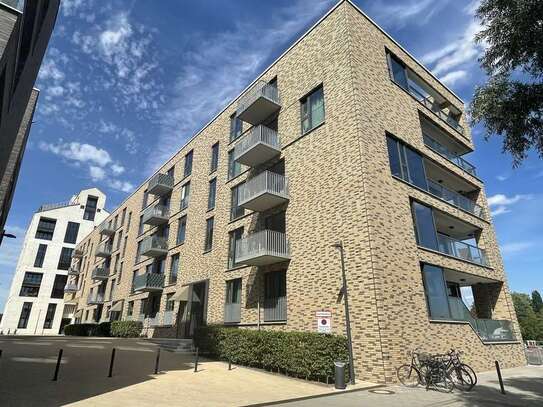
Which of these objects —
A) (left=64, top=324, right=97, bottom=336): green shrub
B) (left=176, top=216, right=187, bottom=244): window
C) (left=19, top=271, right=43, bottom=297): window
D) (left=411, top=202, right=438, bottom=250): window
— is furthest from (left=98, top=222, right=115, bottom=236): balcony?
(left=411, top=202, right=438, bottom=250): window

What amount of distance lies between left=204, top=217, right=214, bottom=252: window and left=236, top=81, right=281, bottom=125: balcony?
7.18 meters

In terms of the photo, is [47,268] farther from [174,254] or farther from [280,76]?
[280,76]

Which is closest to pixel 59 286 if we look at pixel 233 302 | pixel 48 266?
pixel 48 266

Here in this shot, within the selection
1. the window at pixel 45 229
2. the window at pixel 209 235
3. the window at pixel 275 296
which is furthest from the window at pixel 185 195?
the window at pixel 45 229

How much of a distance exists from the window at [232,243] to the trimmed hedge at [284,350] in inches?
172

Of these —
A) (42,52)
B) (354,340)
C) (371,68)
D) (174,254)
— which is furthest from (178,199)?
(354,340)

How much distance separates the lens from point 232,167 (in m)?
22.6

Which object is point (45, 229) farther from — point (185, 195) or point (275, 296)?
point (275, 296)

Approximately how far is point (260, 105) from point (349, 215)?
9.56 metres

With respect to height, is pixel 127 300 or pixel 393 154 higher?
pixel 393 154

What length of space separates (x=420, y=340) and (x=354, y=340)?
2.60m

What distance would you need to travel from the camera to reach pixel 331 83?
647 inches

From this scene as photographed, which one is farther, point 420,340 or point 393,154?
point 393,154

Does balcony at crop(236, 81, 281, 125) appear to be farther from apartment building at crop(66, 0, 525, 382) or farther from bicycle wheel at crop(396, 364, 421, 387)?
bicycle wheel at crop(396, 364, 421, 387)
